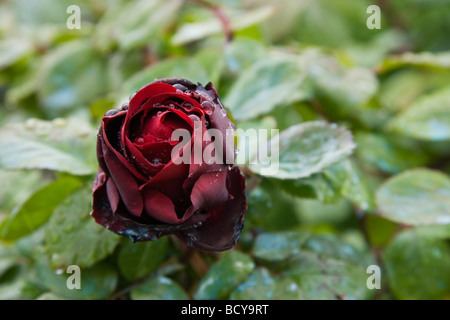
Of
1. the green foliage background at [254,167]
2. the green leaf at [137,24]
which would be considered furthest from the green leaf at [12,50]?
the green leaf at [137,24]

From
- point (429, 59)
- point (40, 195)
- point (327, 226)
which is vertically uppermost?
point (429, 59)

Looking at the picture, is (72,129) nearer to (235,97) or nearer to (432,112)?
(235,97)

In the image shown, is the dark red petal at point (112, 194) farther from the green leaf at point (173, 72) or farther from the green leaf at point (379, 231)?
the green leaf at point (379, 231)

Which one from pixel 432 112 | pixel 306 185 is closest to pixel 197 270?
pixel 306 185

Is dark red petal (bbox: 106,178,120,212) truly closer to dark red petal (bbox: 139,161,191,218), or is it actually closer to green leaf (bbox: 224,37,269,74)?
dark red petal (bbox: 139,161,191,218)

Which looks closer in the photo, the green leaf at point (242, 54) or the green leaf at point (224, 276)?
A: the green leaf at point (224, 276)
